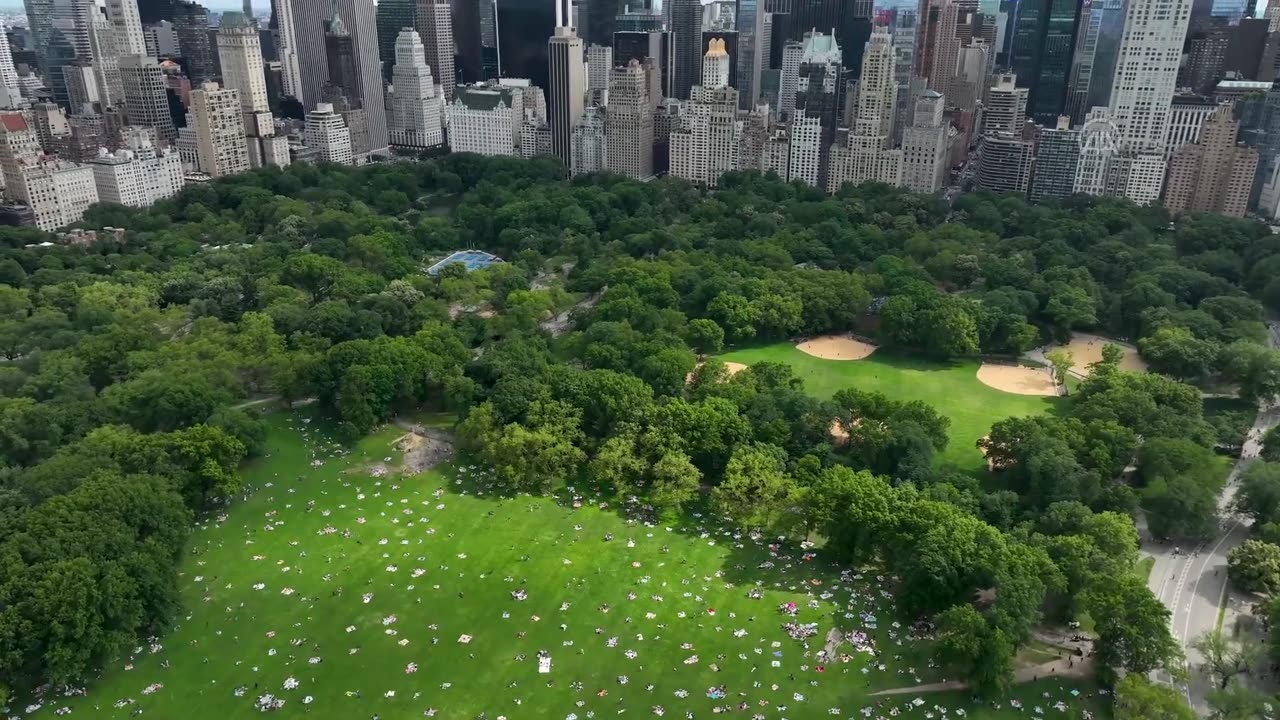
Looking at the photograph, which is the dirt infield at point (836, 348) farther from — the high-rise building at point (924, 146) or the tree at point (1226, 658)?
the high-rise building at point (924, 146)

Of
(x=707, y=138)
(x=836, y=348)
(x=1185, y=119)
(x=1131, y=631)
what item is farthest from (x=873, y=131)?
(x=1131, y=631)

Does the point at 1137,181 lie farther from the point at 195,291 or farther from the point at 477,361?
the point at 195,291

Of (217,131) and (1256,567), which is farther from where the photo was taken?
(217,131)

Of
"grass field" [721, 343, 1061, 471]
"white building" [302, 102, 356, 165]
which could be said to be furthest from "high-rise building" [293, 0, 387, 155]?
"grass field" [721, 343, 1061, 471]

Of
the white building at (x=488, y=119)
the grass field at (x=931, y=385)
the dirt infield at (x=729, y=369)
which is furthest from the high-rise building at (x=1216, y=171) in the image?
the white building at (x=488, y=119)

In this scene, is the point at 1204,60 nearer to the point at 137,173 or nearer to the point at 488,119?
the point at 488,119
